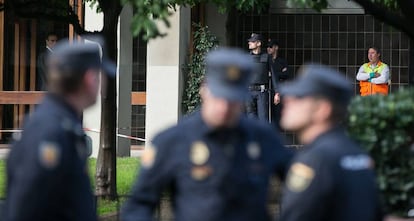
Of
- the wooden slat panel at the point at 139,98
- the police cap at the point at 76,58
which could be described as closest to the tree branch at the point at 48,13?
the police cap at the point at 76,58

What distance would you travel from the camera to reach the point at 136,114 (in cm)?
1969

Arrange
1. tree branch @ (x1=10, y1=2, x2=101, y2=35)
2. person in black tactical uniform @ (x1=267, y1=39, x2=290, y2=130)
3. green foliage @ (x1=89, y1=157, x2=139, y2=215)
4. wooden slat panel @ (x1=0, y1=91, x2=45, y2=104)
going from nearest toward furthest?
green foliage @ (x1=89, y1=157, x2=139, y2=215), tree branch @ (x1=10, y1=2, x2=101, y2=35), person in black tactical uniform @ (x1=267, y1=39, x2=290, y2=130), wooden slat panel @ (x1=0, y1=91, x2=45, y2=104)

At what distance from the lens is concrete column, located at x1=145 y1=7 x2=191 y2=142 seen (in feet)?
59.0

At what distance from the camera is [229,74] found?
480 cm

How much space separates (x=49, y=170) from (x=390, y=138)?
2855mm

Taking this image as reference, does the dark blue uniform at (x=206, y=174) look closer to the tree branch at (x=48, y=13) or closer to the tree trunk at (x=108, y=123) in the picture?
the tree trunk at (x=108, y=123)

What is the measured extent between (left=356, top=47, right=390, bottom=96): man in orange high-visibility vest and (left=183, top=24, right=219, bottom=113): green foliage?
2.95 metres

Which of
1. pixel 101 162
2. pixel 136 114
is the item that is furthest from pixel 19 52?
pixel 101 162

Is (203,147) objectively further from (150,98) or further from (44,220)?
(150,98)

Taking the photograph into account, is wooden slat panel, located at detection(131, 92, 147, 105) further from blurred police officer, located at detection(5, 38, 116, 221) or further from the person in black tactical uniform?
blurred police officer, located at detection(5, 38, 116, 221)

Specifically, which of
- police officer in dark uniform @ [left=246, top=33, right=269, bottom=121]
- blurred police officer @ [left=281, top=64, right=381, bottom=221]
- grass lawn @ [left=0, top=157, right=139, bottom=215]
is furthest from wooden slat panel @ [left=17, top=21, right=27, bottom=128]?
blurred police officer @ [left=281, top=64, right=381, bottom=221]

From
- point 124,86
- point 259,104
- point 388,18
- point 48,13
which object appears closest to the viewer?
point 388,18

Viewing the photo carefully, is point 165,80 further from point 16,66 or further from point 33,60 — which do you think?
point 16,66

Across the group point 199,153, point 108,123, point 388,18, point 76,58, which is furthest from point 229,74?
point 108,123
